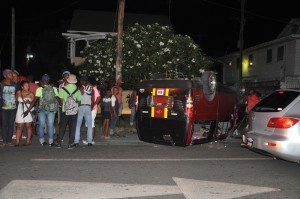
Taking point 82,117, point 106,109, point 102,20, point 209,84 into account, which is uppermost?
point 102,20

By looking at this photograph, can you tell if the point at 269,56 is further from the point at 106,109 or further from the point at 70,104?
the point at 70,104

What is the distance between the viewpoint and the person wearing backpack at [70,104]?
29.9ft

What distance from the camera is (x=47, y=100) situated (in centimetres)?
918

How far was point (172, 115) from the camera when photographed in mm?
8531

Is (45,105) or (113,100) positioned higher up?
(113,100)

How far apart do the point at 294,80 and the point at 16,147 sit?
20533 mm

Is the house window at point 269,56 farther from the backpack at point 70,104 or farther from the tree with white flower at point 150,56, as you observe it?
the backpack at point 70,104

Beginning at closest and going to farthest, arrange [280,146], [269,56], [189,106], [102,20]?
1. [280,146]
2. [189,106]
3. [269,56]
4. [102,20]

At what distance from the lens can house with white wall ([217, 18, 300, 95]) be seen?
82.6 feet

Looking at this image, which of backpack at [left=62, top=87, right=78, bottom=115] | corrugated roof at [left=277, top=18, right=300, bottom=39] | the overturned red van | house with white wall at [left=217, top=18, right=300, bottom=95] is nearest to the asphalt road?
the overturned red van

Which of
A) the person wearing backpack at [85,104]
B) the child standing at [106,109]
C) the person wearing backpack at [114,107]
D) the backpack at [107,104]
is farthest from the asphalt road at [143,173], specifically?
the person wearing backpack at [114,107]

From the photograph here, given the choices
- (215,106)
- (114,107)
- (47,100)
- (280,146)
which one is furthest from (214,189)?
(114,107)

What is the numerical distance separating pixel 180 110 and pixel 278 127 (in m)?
2.35

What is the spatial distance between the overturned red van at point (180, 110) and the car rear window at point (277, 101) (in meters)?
1.44
